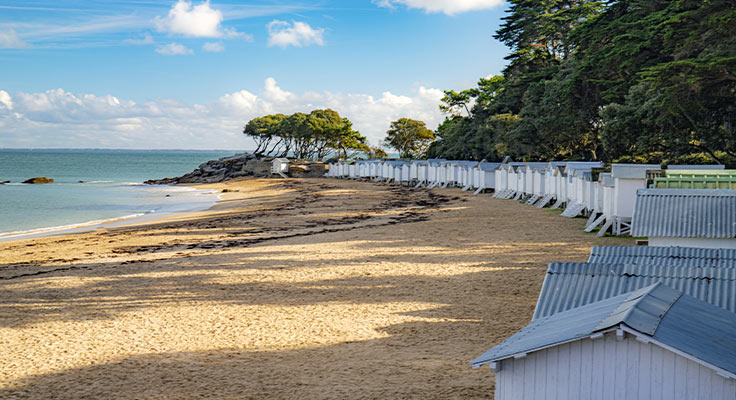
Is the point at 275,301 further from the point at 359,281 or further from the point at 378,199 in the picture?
the point at 378,199

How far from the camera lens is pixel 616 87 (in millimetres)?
35531

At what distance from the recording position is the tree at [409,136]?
91.1 m

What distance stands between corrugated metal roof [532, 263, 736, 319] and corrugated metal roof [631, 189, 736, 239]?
22.0 feet

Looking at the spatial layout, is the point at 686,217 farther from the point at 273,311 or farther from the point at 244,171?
the point at 244,171

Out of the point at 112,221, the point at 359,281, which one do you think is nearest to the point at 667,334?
the point at 359,281

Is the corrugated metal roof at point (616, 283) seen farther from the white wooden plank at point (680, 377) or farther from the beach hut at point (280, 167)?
the beach hut at point (280, 167)

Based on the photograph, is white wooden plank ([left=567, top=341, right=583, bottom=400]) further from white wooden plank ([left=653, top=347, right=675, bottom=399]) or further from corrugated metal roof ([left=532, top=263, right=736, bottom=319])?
corrugated metal roof ([left=532, top=263, right=736, bottom=319])

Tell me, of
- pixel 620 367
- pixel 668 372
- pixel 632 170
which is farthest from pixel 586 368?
pixel 632 170

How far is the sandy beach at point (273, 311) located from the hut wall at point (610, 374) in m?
2.59

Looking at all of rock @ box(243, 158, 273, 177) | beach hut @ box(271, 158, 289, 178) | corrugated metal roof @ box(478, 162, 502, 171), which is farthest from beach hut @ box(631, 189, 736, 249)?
rock @ box(243, 158, 273, 177)

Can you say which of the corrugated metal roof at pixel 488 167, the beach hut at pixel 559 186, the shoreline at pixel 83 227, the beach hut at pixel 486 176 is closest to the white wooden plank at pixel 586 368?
the beach hut at pixel 559 186

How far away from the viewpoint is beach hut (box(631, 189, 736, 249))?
1270cm

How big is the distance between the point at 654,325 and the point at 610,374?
0.48 m

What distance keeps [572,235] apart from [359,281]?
8899mm
